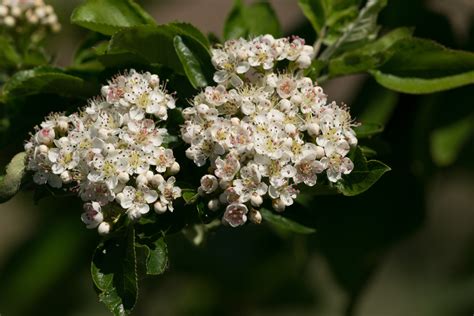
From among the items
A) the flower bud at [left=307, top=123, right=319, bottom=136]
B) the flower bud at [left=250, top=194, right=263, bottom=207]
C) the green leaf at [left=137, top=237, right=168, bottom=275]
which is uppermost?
the flower bud at [left=307, top=123, right=319, bottom=136]

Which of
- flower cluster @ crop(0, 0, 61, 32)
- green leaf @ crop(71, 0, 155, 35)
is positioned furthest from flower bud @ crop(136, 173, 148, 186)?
flower cluster @ crop(0, 0, 61, 32)

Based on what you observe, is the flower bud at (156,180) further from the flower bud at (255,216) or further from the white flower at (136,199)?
the flower bud at (255,216)

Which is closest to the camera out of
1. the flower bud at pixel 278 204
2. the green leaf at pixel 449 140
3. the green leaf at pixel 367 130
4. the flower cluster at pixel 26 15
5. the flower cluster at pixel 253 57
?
the flower bud at pixel 278 204

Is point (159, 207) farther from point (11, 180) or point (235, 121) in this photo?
point (11, 180)

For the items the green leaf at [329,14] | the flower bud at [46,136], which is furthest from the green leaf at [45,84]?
the green leaf at [329,14]

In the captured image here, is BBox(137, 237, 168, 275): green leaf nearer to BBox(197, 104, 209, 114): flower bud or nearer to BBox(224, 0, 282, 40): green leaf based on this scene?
BBox(197, 104, 209, 114): flower bud

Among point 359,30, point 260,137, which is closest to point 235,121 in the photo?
point 260,137

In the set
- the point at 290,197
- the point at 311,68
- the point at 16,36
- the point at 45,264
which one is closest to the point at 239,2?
the point at 311,68

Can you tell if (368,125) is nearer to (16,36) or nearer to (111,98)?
(111,98)
